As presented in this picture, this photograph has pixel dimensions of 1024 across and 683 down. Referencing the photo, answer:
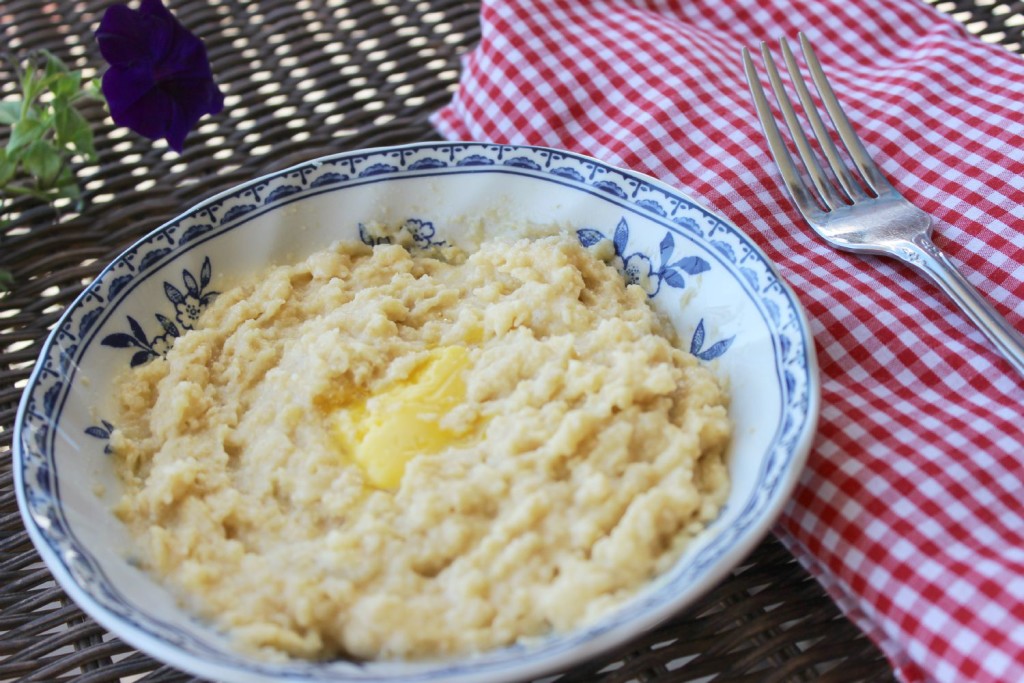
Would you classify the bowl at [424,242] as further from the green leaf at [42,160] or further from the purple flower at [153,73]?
the green leaf at [42,160]

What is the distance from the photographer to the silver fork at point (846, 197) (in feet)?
6.28

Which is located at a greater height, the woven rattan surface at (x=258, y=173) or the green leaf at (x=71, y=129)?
the green leaf at (x=71, y=129)

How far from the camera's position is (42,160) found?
2.41m

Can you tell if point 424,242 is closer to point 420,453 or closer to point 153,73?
point 420,453

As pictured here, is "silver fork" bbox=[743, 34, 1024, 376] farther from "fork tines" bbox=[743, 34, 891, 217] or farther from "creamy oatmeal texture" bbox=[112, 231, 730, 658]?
"creamy oatmeal texture" bbox=[112, 231, 730, 658]

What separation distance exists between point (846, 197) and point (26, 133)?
6.21 feet

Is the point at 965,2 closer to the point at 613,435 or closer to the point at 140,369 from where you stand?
the point at 613,435

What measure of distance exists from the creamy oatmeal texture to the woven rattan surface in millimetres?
254

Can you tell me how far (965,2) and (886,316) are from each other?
52.4 inches

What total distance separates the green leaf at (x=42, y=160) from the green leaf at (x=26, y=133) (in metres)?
0.02

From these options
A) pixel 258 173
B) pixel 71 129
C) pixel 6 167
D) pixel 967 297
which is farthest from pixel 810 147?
pixel 6 167

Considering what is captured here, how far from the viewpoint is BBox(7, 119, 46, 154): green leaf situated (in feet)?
7.79

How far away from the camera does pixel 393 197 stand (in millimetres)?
2123

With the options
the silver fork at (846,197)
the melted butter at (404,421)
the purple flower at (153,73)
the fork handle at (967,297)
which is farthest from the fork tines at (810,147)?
the purple flower at (153,73)
